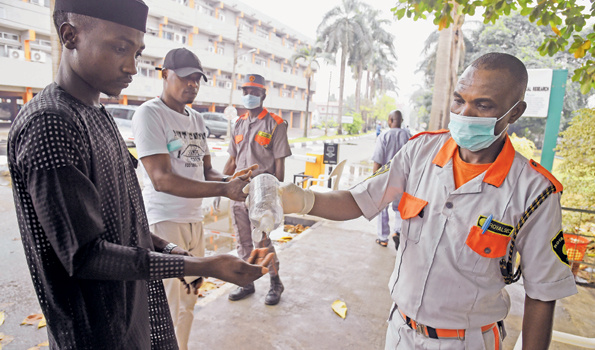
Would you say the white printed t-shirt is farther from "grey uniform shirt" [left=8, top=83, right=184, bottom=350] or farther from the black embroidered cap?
the black embroidered cap

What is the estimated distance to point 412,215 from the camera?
1586 millimetres

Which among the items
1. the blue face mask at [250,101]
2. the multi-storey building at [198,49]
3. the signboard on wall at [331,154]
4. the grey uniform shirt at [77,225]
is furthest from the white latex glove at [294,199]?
the multi-storey building at [198,49]

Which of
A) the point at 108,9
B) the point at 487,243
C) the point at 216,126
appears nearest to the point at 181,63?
the point at 108,9

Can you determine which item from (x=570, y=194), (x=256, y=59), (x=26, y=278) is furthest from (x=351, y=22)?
(x=26, y=278)

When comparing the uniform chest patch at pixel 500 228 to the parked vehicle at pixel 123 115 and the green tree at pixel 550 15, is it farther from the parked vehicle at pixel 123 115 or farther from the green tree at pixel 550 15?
the parked vehicle at pixel 123 115

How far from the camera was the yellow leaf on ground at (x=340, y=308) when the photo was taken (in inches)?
133

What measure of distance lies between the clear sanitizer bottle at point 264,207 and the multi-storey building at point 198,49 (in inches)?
823

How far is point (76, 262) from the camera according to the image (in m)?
1.08

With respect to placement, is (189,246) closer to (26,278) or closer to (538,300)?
(538,300)

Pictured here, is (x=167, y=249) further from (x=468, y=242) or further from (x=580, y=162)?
(x=580, y=162)

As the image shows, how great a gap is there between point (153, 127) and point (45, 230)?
1317 mm

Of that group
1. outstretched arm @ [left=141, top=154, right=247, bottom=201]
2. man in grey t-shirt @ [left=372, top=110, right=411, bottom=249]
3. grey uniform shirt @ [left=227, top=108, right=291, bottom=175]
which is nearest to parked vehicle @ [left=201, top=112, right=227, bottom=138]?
man in grey t-shirt @ [left=372, top=110, right=411, bottom=249]

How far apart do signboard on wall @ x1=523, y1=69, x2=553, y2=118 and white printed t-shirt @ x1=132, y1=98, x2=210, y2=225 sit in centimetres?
497

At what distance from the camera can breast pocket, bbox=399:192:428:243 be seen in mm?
1582
